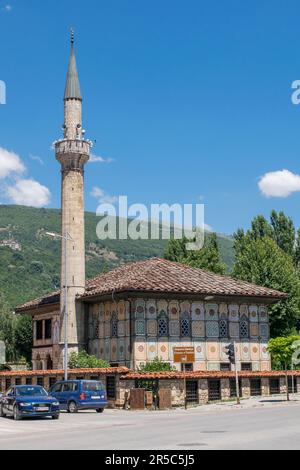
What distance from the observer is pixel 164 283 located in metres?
41.8

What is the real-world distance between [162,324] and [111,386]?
27.0ft

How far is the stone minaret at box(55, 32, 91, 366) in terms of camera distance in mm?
44062

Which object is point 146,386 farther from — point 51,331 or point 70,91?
point 70,91

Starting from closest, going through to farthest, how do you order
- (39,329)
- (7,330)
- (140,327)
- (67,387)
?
(67,387) → (140,327) → (39,329) → (7,330)

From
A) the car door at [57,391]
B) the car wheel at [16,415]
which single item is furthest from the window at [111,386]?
the car wheel at [16,415]

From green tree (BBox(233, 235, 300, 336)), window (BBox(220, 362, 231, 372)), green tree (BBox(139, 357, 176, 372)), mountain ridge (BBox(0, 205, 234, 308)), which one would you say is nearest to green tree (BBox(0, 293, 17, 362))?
mountain ridge (BBox(0, 205, 234, 308))

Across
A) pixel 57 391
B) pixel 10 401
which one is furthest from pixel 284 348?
pixel 10 401

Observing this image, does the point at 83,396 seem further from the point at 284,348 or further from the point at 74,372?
the point at 284,348

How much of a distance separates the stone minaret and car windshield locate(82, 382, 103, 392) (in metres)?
14.5

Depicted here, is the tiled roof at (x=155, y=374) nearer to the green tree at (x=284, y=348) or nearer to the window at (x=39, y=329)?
the green tree at (x=284, y=348)
